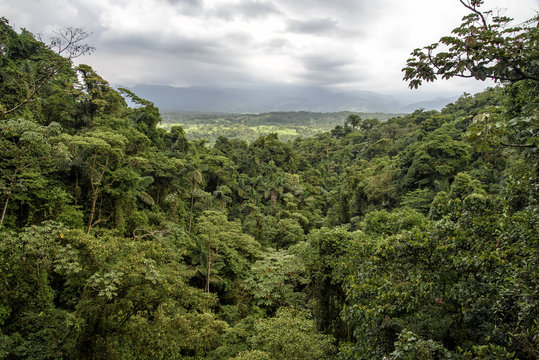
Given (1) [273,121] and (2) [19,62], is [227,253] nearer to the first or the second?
(2) [19,62]

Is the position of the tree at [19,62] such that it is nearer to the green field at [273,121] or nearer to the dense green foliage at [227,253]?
the dense green foliage at [227,253]

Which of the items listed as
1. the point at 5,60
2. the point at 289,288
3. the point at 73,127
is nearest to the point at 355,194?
the point at 289,288

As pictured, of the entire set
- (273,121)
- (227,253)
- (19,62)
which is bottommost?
(227,253)

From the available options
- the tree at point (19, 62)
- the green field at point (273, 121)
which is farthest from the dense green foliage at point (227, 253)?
the green field at point (273, 121)

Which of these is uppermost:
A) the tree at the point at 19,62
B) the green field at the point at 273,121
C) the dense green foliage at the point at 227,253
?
the green field at the point at 273,121

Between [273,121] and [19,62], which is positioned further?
[273,121]

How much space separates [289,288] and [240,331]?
4495mm

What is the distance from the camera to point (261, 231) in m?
23.5

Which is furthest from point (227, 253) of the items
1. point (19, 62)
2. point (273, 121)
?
point (273, 121)

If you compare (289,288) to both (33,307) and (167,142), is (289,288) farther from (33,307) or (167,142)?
(167,142)

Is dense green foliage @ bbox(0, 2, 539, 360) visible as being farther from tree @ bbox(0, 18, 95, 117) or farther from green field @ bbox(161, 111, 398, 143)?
green field @ bbox(161, 111, 398, 143)

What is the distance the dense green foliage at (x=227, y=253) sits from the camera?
4.03 m

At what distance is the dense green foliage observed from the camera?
13.2 feet

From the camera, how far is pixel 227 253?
1616 cm
